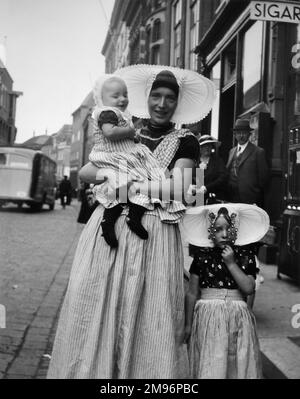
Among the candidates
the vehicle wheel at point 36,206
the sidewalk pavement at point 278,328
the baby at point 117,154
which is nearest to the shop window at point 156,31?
the vehicle wheel at point 36,206

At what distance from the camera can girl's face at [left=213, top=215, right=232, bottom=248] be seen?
8.68ft

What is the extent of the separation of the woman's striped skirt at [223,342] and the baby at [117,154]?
600 millimetres

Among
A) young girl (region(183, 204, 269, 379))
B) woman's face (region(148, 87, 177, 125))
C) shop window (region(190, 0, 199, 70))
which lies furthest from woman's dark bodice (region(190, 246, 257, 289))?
→ shop window (region(190, 0, 199, 70))

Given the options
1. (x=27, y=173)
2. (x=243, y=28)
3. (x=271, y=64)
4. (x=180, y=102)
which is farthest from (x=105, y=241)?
(x=27, y=173)

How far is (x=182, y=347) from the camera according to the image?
97.4 inches

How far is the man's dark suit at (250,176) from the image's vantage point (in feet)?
16.6

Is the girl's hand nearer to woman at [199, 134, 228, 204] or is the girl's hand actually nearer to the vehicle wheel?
woman at [199, 134, 228, 204]

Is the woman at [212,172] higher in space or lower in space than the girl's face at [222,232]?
higher

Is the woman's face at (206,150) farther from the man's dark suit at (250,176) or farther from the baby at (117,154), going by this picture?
the baby at (117,154)

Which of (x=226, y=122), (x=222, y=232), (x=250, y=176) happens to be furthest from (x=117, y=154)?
(x=226, y=122)

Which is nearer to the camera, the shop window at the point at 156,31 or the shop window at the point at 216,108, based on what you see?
the shop window at the point at 216,108
